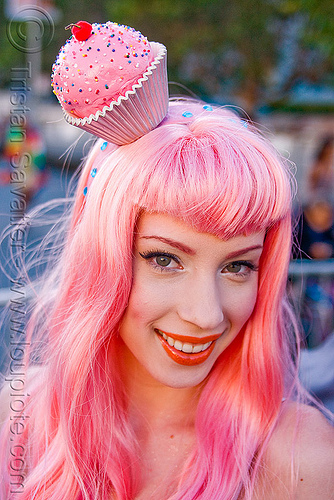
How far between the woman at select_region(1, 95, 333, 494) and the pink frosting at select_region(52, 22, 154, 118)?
0.46ft

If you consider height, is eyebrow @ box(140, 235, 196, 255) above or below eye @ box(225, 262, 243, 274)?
above

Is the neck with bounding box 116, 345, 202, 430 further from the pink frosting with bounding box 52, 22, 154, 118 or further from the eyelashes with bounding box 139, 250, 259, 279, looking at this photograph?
the pink frosting with bounding box 52, 22, 154, 118

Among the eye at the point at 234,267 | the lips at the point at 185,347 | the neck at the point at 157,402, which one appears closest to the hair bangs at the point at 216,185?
the eye at the point at 234,267

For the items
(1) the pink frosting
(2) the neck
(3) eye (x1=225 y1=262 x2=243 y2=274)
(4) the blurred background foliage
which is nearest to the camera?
(1) the pink frosting

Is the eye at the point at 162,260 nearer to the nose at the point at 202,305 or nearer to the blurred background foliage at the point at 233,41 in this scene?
the nose at the point at 202,305

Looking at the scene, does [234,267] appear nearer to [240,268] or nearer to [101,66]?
[240,268]

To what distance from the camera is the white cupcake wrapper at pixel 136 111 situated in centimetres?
122

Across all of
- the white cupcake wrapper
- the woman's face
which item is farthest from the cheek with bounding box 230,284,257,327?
the white cupcake wrapper

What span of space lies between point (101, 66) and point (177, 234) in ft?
1.41

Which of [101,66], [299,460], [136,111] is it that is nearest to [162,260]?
[136,111]

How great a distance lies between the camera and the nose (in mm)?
1235

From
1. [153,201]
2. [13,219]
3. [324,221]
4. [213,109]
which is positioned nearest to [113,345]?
[153,201]

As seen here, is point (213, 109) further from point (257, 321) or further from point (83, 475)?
point (83, 475)

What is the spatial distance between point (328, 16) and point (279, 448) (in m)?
4.46
